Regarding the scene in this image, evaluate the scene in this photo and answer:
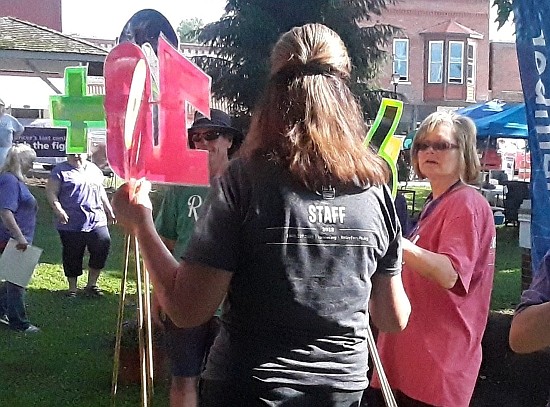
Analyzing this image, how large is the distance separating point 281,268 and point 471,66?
37.6m

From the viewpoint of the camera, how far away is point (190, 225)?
3602 mm

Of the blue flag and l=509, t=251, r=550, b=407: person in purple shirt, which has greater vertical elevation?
the blue flag

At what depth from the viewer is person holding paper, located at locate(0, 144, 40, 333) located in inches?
254

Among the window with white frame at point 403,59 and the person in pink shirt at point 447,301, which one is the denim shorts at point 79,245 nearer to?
the person in pink shirt at point 447,301

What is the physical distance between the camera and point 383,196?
1.89 meters

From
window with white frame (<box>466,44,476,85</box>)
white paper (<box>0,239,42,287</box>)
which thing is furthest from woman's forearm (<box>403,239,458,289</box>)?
window with white frame (<box>466,44,476,85</box>)

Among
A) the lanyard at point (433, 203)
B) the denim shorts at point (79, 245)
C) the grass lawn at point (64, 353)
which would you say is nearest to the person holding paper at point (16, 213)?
the grass lawn at point (64, 353)

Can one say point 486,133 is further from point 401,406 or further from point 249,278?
point 249,278

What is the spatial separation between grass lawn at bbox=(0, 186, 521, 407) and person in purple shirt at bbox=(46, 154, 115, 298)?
0.51m

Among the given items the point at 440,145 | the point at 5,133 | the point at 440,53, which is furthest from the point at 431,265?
the point at 440,53

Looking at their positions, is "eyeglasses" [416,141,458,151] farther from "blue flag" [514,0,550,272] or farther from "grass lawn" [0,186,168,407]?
"grass lawn" [0,186,168,407]

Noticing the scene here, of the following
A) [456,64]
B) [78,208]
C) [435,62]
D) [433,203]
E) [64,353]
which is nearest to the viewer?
[433,203]

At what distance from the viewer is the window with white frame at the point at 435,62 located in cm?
3650

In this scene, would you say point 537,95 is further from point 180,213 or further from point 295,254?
point 295,254
